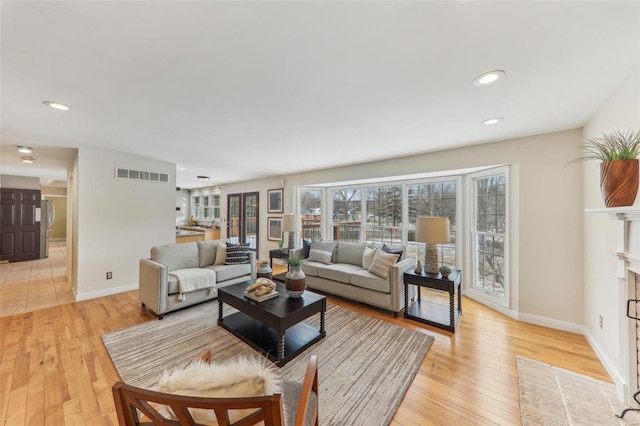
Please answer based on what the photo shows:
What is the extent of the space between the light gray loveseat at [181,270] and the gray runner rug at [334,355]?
0.73 feet

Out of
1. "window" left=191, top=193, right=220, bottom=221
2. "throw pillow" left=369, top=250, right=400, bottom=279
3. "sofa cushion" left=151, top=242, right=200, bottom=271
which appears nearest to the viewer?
"throw pillow" left=369, top=250, right=400, bottom=279

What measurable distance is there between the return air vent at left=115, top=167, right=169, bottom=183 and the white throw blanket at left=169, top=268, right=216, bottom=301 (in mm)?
1996

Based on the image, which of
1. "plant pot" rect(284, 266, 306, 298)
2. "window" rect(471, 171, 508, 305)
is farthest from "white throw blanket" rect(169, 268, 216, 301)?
"window" rect(471, 171, 508, 305)

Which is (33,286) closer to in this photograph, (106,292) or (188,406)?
(106,292)

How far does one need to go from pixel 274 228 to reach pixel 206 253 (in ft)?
8.41

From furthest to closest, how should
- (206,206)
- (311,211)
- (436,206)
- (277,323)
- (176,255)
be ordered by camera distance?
1. (206,206)
2. (311,211)
3. (436,206)
4. (176,255)
5. (277,323)

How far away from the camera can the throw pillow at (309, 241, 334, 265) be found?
4.25 metres

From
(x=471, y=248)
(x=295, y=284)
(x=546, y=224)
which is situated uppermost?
(x=546, y=224)

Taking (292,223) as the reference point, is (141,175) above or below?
above

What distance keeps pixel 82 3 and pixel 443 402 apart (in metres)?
3.13

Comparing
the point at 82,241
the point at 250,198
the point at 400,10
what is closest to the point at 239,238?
the point at 250,198

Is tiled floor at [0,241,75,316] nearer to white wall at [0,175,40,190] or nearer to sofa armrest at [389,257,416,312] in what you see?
white wall at [0,175,40,190]

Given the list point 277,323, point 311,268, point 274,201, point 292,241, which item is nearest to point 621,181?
point 277,323

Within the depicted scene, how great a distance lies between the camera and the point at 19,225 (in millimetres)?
6172
